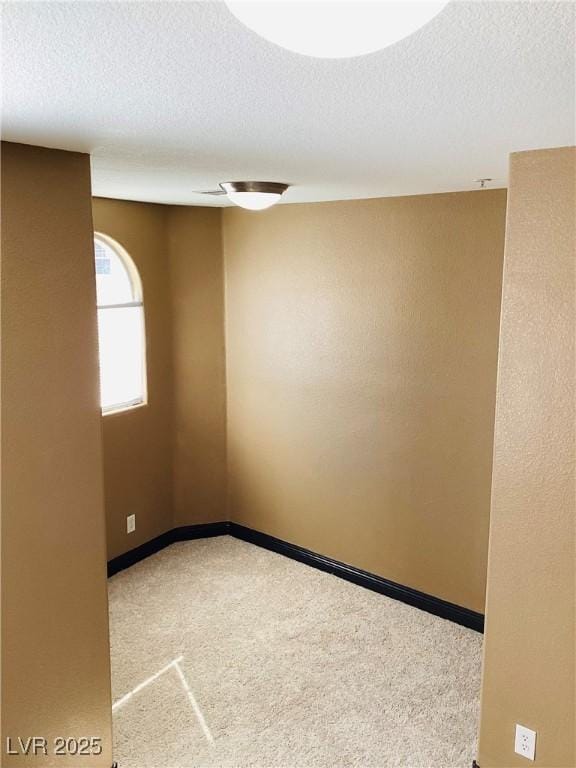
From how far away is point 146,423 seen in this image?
4.69 meters

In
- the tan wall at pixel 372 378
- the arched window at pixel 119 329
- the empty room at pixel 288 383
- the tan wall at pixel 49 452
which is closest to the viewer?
the empty room at pixel 288 383

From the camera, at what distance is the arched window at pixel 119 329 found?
14.4 feet

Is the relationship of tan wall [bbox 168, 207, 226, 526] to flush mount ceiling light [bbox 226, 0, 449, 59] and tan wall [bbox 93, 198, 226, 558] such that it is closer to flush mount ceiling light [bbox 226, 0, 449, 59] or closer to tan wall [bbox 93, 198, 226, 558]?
tan wall [bbox 93, 198, 226, 558]

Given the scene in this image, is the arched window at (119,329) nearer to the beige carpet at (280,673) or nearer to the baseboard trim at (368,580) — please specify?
the beige carpet at (280,673)

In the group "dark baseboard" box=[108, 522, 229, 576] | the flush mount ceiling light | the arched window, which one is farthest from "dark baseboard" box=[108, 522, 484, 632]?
the flush mount ceiling light

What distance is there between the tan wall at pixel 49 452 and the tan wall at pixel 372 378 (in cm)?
209

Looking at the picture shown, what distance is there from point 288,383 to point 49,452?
2465 mm

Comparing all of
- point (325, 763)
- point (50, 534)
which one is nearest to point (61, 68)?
point (50, 534)

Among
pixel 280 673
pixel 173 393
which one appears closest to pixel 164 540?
pixel 173 393

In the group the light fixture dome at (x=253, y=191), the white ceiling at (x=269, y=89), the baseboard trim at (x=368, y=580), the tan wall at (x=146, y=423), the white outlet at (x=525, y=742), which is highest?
the light fixture dome at (x=253, y=191)

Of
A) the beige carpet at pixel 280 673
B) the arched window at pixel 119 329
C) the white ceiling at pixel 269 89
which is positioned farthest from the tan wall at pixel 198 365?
the white ceiling at pixel 269 89

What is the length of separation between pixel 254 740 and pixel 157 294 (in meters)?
2.84

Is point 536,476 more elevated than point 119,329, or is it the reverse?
point 119,329

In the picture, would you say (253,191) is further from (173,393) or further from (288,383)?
(173,393)
